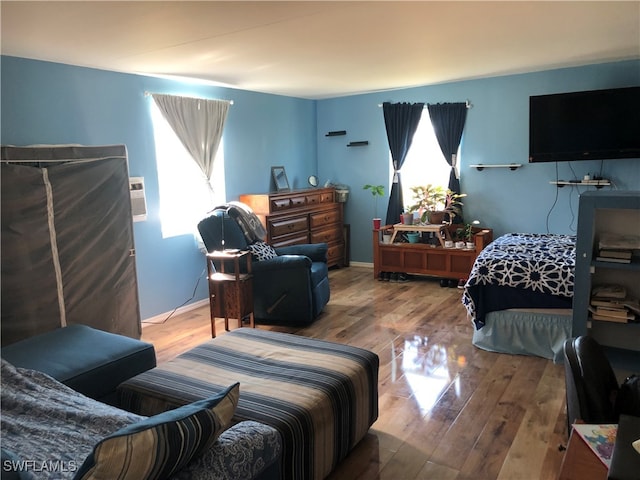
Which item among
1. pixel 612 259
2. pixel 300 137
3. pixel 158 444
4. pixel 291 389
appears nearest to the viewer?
pixel 158 444

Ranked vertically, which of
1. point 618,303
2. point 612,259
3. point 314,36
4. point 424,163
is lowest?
point 618,303

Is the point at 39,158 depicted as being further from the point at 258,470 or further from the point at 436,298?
the point at 436,298

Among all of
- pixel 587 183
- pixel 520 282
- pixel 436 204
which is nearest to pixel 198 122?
pixel 436 204

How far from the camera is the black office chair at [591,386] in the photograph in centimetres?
166

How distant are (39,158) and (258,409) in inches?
89.4

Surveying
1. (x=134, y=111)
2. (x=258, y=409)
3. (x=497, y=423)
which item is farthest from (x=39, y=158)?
(x=497, y=423)

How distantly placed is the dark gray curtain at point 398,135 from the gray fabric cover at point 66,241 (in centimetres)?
335

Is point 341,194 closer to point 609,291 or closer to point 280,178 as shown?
point 280,178

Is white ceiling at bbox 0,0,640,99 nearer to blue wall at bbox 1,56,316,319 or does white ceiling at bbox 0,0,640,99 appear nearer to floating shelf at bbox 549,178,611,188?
blue wall at bbox 1,56,316,319

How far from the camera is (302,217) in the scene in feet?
18.6

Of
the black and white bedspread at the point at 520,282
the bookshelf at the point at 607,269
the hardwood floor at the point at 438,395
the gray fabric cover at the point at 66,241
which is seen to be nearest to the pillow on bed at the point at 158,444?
the hardwood floor at the point at 438,395

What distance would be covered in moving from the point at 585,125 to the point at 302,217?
3.06 metres

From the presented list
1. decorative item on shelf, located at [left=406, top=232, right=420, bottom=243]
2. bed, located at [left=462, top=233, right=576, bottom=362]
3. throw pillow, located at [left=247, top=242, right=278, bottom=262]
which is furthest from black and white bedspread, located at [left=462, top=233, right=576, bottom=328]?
decorative item on shelf, located at [left=406, top=232, right=420, bottom=243]

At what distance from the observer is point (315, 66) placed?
13.9 feet
